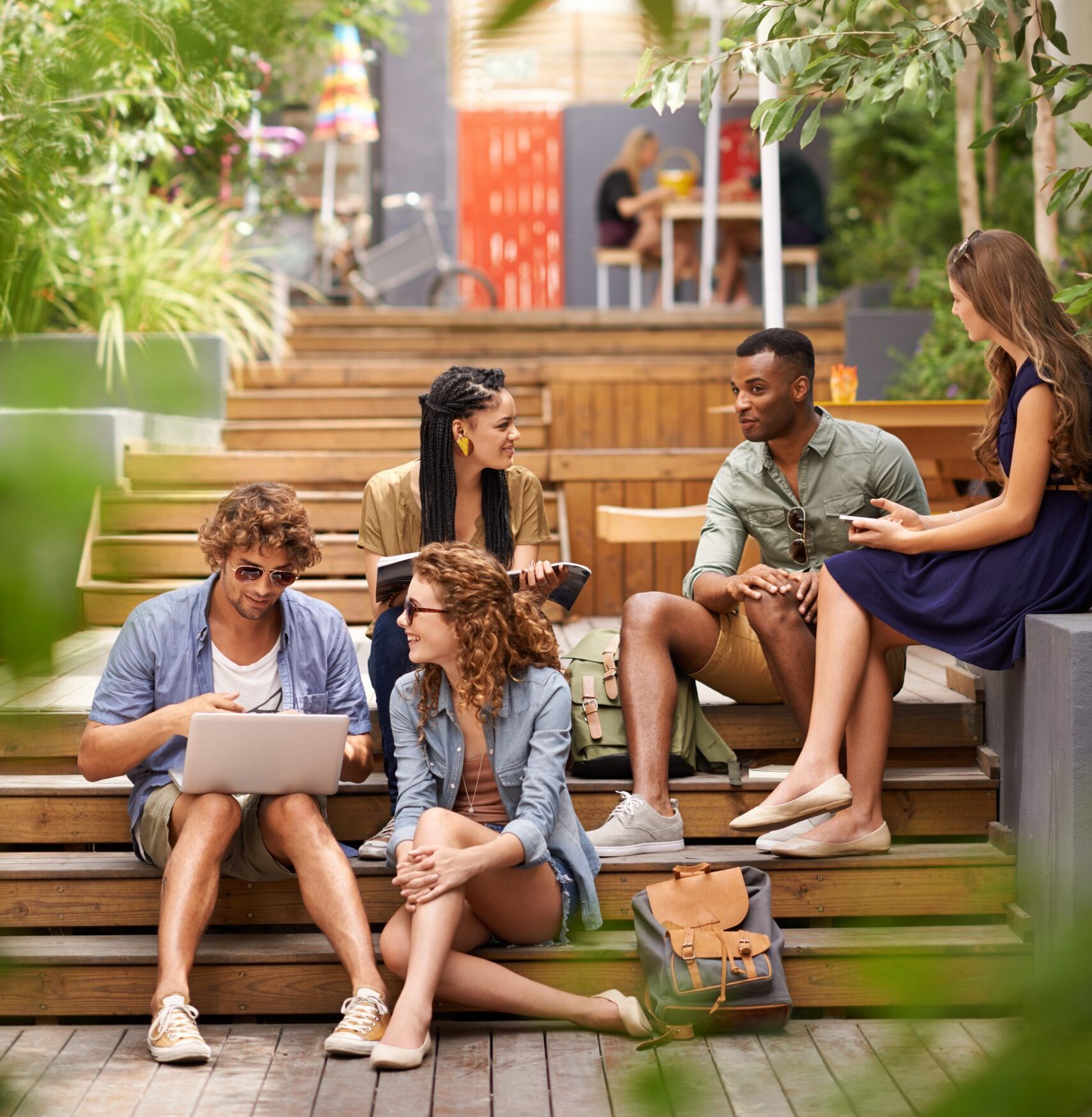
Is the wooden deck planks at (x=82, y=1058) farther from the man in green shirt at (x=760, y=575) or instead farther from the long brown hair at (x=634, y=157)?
the long brown hair at (x=634, y=157)

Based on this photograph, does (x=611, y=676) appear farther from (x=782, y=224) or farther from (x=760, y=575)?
(x=782, y=224)

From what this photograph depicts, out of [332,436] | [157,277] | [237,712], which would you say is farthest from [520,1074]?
[157,277]

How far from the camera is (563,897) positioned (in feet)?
9.29

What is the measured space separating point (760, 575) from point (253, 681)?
1.06m

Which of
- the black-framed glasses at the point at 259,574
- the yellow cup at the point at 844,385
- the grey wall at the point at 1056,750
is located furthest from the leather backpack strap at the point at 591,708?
the yellow cup at the point at 844,385

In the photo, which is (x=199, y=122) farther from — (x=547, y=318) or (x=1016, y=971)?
(x=1016, y=971)

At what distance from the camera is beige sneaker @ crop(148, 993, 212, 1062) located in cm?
260

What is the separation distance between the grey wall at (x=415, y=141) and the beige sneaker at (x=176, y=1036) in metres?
8.60

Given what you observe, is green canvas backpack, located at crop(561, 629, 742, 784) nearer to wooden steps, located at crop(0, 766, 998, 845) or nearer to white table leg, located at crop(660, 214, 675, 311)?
wooden steps, located at crop(0, 766, 998, 845)

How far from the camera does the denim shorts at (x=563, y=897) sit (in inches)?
111

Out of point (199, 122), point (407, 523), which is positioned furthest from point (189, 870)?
point (199, 122)

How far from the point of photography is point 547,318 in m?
7.56

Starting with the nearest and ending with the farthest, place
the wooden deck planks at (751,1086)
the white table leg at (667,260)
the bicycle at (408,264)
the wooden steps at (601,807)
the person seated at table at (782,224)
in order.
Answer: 1. the wooden deck planks at (751,1086)
2. the wooden steps at (601,807)
3. the person seated at table at (782,224)
4. the white table leg at (667,260)
5. the bicycle at (408,264)

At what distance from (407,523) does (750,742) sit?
94cm
